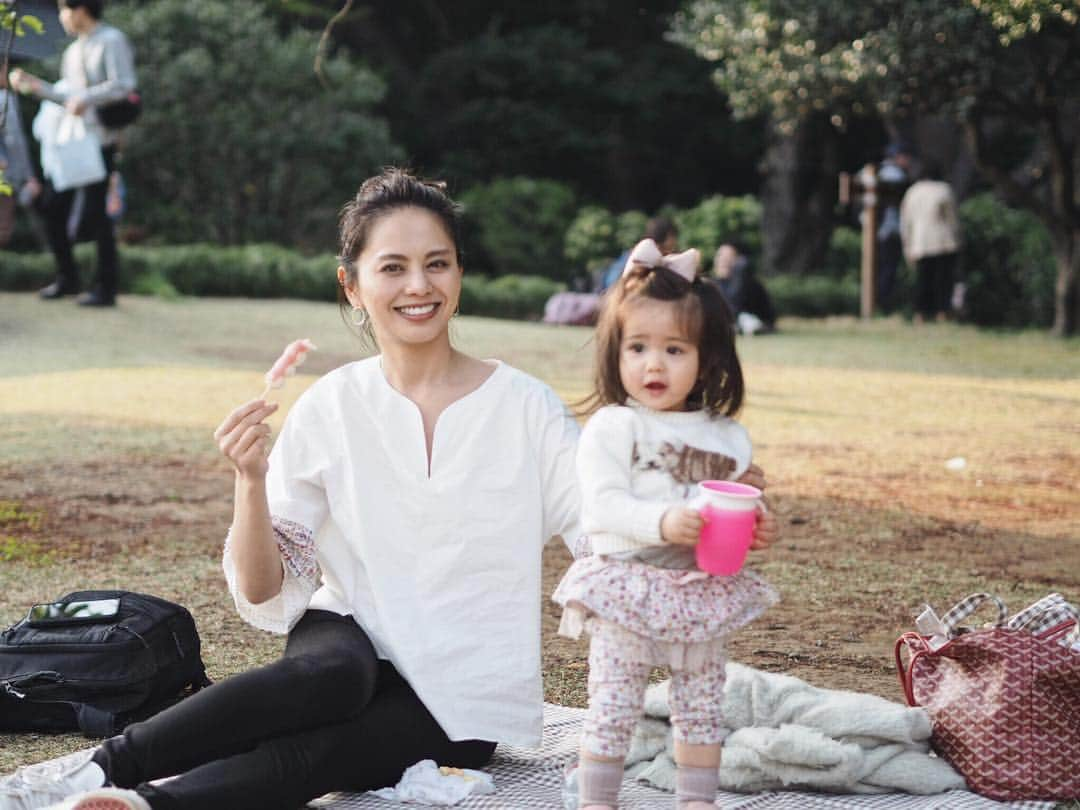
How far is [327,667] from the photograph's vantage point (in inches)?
116

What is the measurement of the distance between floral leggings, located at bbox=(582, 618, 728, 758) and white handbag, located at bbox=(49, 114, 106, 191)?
841 cm

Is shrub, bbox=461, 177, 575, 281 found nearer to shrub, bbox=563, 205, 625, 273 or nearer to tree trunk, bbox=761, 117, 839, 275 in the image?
shrub, bbox=563, 205, 625, 273

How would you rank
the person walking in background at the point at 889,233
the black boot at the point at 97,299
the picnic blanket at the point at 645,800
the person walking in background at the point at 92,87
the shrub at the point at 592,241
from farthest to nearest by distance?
the shrub at the point at 592,241 → the person walking in background at the point at 889,233 → the black boot at the point at 97,299 → the person walking in background at the point at 92,87 → the picnic blanket at the point at 645,800

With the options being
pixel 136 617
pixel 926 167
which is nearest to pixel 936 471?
pixel 136 617

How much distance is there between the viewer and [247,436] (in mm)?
2861

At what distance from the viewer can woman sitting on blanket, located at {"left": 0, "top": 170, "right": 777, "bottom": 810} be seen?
10.1 ft

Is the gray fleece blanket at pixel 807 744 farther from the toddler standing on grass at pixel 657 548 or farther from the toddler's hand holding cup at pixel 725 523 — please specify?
the toddler's hand holding cup at pixel 725 523

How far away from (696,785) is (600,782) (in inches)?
6.7

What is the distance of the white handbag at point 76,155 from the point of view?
10258 millimetres

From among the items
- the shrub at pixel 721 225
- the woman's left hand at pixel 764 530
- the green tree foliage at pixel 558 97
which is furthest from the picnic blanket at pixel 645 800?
the green tree foliage at pixel 558 97

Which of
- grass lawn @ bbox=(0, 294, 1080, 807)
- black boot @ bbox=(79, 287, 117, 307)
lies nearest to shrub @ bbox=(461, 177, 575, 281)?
grass lawn @ bbox=(0, 294, 1080, 807)

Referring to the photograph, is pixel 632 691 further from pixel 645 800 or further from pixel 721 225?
pixel 721 225

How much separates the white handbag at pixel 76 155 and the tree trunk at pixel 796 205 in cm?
1072

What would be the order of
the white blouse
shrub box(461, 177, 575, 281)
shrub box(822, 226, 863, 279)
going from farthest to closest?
shrub box(461, 177, 575, 281)
shrub box(822, 226, 863, 279)
the white blouse
